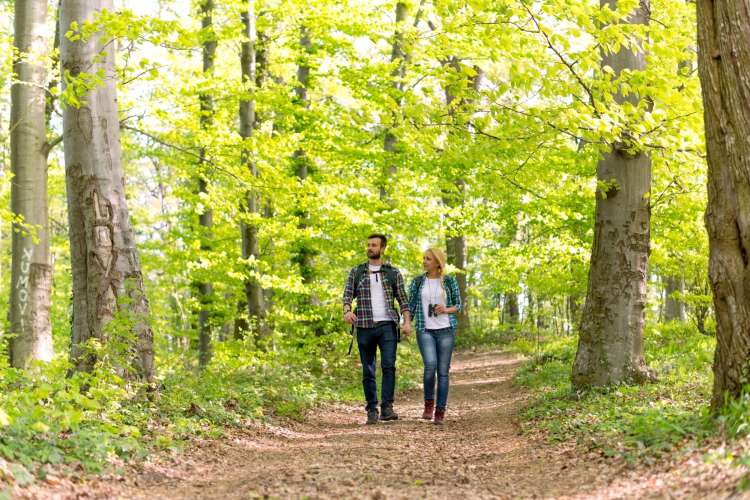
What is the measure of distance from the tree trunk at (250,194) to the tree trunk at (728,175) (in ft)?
32.2

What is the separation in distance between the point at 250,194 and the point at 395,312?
22.2ft

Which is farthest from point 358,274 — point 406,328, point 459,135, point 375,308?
point 459,135

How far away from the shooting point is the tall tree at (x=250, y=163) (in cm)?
1420

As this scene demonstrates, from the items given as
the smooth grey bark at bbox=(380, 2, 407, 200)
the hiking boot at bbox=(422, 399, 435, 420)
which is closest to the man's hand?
the hiking boot at bbox=(422, 399, 435, 420)

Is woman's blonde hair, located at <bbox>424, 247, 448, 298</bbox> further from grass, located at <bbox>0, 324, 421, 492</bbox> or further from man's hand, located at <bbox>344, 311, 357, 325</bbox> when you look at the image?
grass, located at <bbox>0, 324, 421, 492</bbox>

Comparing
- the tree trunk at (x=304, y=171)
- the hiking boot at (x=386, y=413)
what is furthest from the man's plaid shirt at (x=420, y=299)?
the tree trunk at (x=304, y=171)

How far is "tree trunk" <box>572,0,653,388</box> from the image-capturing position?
870cm

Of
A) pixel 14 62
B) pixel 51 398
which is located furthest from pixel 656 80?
pixel 14 62

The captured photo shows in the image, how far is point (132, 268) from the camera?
772 centimetres

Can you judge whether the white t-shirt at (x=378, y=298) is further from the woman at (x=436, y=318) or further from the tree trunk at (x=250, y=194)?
the tree trunk at (x=250, y=194)

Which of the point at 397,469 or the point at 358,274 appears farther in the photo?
the point at 358,274

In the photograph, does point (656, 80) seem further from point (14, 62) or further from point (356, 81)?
point (14, 62)

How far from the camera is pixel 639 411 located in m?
6.80

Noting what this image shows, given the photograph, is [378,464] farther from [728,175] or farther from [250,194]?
[250,194]
